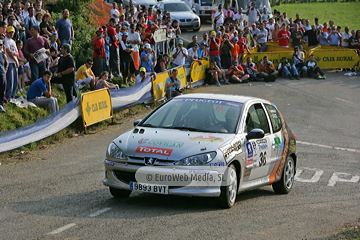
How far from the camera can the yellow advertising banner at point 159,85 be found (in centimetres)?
A: 2077

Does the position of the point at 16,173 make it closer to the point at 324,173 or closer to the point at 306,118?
the point at 324,173

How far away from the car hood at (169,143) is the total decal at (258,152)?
1.52 ft

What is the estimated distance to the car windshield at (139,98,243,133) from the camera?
955 centimetres

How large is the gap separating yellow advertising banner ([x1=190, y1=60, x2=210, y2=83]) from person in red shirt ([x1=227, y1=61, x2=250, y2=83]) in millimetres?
1109

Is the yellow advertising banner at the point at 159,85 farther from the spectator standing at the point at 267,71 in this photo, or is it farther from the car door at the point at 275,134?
the car door at the point at 275,134

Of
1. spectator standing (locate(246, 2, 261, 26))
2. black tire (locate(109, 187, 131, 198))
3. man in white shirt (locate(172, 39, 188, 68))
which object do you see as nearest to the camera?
black tire (locate(109, 187, 131, 198))

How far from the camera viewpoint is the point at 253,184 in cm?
987

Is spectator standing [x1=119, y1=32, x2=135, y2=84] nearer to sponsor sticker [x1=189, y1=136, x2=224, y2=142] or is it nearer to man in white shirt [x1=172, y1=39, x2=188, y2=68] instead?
man in white shirt [x1=172, y1=39, x2=188, y2=68]

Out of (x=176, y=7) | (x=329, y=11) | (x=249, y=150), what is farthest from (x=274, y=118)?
(x=329, y=11)

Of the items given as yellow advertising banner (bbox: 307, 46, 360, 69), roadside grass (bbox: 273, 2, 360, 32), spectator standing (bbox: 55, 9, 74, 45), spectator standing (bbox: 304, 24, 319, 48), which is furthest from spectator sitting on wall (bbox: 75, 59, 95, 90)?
roadside grass (bbox: 273, 2, 360, 32)

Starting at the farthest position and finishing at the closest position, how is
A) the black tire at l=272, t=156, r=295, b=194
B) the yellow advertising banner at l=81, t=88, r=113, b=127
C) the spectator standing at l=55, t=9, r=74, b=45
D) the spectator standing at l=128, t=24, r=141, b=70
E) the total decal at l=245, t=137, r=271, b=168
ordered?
the spectator standing at l=128, t=24, r=141, b=70, the spectator standing at l=55, t=9, r=74, b=45, the yellow advertising banner at l=81, t=88, r=113, b=127, the black tire at l=272, t=156, r=295, b=194, the total decal at l=245, t=137, r=271, b=168

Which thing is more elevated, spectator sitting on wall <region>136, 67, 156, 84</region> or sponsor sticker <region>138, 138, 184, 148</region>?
sponsor sticker <region>138, 138, 184, 148</region>

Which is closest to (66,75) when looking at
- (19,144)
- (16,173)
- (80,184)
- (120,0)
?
(19,144)

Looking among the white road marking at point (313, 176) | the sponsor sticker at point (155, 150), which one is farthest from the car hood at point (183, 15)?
the sponsor sticker at point (155, 150)
